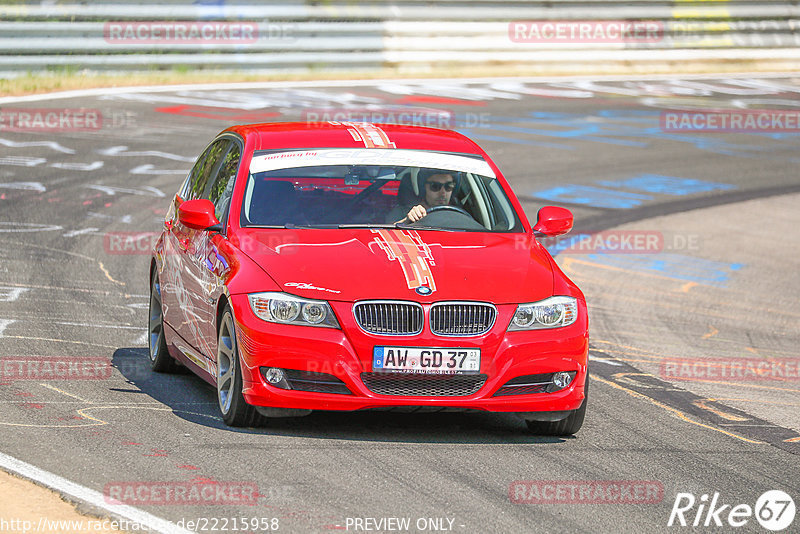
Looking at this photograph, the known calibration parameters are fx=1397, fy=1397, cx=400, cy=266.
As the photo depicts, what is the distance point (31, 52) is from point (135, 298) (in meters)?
13.5

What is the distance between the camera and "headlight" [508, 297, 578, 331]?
24.3 ft

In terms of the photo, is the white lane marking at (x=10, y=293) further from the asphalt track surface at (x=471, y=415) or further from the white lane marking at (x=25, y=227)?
the white lane marking at (x=25, y=227)

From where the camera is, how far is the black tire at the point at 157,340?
9125 millimetres

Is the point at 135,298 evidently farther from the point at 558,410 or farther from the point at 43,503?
the point at 43,503

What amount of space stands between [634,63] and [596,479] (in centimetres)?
2592

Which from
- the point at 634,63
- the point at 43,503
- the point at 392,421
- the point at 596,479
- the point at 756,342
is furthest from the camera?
the point at 634,63

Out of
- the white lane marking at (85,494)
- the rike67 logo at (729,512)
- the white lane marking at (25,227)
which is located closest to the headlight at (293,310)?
the white lane marking at (85,494)

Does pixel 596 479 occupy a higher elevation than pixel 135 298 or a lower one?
higher

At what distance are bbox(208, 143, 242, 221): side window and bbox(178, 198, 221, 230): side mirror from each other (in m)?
0.15

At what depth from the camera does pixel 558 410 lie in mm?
7562

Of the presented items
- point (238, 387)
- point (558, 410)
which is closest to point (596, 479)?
point (558, 410)

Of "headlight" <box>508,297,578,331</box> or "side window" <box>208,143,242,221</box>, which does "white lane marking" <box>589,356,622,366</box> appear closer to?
"headlight" <box>508,297,578,331</box>

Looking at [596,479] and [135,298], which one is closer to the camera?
[596,479]

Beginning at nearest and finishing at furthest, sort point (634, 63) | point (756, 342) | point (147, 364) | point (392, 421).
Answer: point (392, 421) → point (147, 364) → point (756, 342) → point (634, 63)
